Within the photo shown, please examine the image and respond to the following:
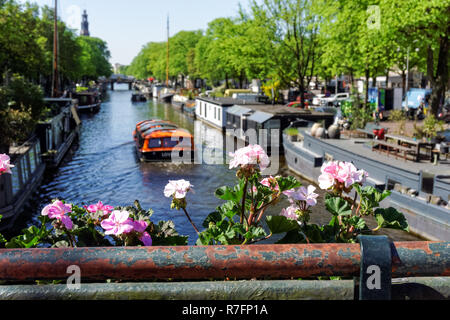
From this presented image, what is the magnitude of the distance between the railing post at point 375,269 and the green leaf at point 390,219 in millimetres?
741

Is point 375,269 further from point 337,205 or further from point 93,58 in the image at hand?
point 93,58

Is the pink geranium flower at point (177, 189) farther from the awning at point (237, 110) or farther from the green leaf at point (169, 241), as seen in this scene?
the awning at point (237, 110)

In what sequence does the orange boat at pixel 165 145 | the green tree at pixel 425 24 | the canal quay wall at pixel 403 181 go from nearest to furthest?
the canal quay wall at pixel 403 181
the green tree at pixel 425 24
the orange boat at pixel 165 145

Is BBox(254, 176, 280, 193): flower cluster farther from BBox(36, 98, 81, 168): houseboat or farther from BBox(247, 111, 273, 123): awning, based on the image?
BBox(247, 111, 273, 123): awning

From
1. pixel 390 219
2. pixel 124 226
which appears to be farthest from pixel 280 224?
pixel 124 226

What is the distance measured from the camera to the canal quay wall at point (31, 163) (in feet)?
56.3

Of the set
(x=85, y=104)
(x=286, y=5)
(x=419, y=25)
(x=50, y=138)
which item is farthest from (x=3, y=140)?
(x=85, y=104)

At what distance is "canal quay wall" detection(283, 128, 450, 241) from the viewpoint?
15070 millimetres

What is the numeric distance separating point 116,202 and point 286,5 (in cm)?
2343

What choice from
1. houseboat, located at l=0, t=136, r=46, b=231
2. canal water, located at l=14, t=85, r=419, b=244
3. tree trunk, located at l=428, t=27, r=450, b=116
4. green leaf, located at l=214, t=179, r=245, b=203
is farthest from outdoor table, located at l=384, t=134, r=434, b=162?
green leaf, located at l=214, t=179, r=245, b=203

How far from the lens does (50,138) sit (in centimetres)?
2903

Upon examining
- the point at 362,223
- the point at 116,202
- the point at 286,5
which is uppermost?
the point at 286,5
